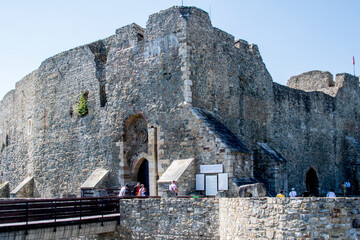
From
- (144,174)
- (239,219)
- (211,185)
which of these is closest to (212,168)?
(211,185)

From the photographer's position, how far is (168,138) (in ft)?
57.3

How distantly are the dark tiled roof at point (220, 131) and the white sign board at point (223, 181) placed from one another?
37.0 inches

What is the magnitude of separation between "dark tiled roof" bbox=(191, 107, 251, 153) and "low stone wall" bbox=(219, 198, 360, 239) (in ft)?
18.2

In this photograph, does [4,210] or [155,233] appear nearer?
[4,210]

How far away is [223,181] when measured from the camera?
1574cm

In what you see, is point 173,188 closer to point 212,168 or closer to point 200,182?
Answer: point 200,182

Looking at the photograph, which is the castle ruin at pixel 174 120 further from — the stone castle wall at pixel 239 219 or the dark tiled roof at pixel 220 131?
the stone castle wall at pixel 239 219

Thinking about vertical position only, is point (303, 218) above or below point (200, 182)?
below

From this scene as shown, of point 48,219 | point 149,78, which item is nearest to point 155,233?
point 48,219

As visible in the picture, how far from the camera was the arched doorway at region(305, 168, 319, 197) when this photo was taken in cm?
2584

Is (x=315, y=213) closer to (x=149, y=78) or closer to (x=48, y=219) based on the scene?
(x=48, y=219)

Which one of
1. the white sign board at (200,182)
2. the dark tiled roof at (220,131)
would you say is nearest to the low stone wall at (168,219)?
the white sign board at (200,182)

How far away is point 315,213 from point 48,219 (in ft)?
24.8

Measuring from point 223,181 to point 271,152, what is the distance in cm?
561
